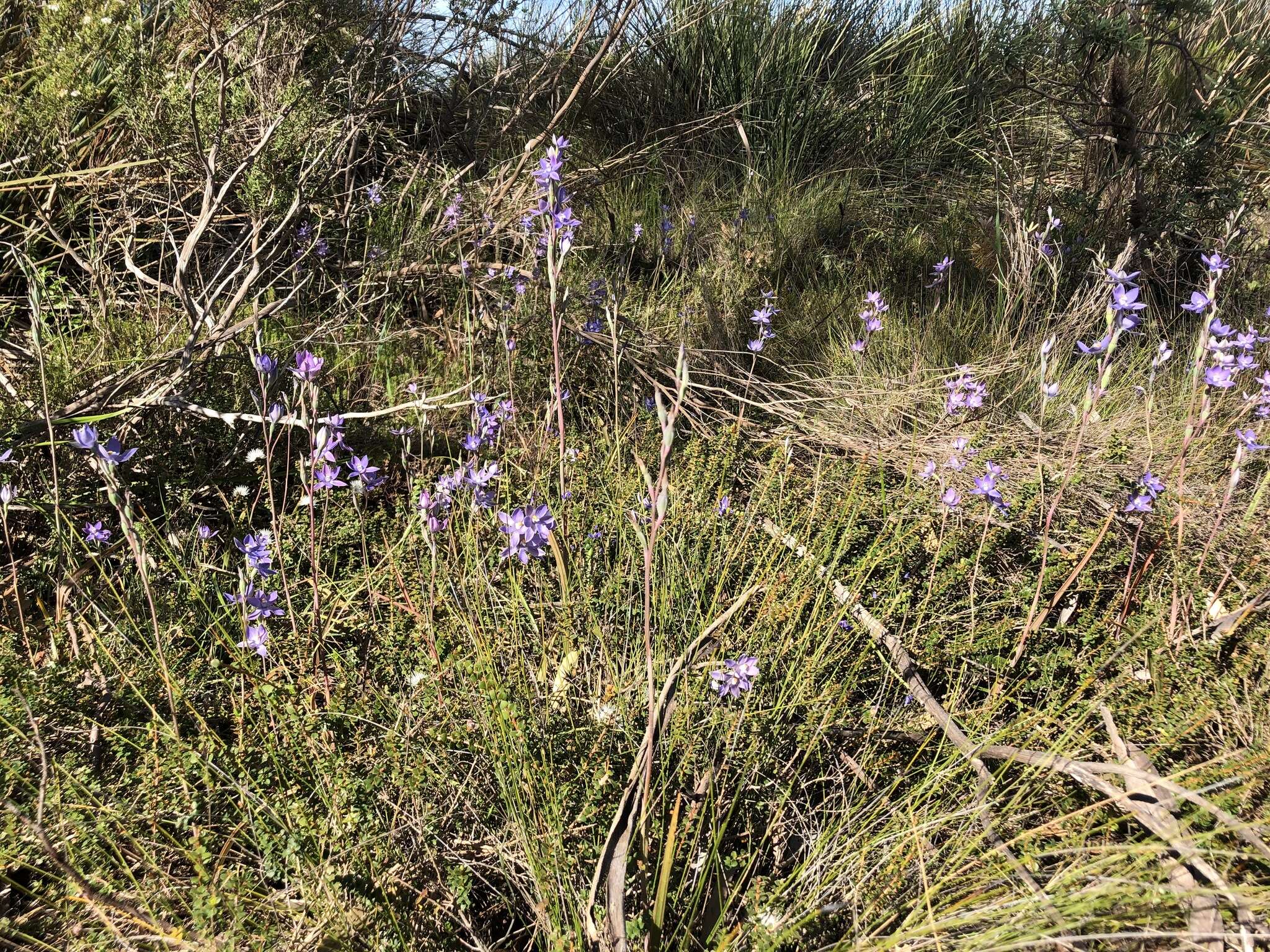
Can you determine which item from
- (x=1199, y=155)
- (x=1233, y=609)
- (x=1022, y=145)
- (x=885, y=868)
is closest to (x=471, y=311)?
(x=885, y=868)

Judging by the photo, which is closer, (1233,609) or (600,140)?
(1233,609)

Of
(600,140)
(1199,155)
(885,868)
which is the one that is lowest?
(885,868)

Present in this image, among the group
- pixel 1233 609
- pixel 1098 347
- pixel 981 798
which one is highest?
pixel 1098 347

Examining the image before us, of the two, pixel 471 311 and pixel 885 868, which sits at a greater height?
pixel 471 311

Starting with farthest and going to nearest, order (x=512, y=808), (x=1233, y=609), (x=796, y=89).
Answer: (x=796, y=89) < (x=1233, y=609) < (x=512, y=808)

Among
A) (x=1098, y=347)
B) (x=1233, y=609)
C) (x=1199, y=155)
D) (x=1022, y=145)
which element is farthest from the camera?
(x=1022, y=145)

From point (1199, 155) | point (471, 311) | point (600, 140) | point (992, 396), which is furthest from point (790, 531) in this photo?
point (600, 140)

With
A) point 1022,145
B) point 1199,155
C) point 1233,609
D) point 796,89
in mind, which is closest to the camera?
point 1233,609

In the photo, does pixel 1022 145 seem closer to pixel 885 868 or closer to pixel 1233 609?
pixel 1233 609

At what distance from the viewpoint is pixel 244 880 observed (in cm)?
135

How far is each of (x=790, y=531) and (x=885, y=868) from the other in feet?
3.16

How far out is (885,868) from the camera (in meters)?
1.37

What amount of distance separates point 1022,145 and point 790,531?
382 centimetres

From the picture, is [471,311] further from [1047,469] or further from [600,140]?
[600,140]
